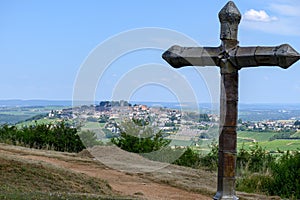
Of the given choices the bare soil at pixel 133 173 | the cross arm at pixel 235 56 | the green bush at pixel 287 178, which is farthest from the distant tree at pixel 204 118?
the green bush at pixel 287 178

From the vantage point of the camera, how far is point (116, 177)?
15695 mm

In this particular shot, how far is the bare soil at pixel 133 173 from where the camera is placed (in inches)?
560

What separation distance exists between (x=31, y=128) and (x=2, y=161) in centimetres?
1079

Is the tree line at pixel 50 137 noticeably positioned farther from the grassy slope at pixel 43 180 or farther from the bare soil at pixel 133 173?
the grassy slope at pixel 43 180

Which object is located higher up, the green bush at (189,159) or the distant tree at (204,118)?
the distant tree at (204,118)

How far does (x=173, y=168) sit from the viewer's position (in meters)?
18.1

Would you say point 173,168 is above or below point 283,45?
below

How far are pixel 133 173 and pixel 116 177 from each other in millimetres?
795

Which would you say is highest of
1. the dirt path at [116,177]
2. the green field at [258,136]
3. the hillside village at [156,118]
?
the hillside village at [156,118]

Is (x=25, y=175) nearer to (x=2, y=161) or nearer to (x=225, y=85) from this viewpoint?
(x=2, y=161)

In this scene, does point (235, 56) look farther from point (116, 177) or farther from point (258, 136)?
point (258, 136)

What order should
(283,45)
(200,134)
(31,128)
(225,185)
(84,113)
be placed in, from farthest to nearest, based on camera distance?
(31,128), (84,113), (200,134), (225,185), (283,45)

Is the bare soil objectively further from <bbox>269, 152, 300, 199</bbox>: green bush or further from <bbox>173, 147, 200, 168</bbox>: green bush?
<bbox>173, 147, 200, 168</bbox>: green bush

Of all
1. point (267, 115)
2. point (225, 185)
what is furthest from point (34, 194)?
point (267, 115)
